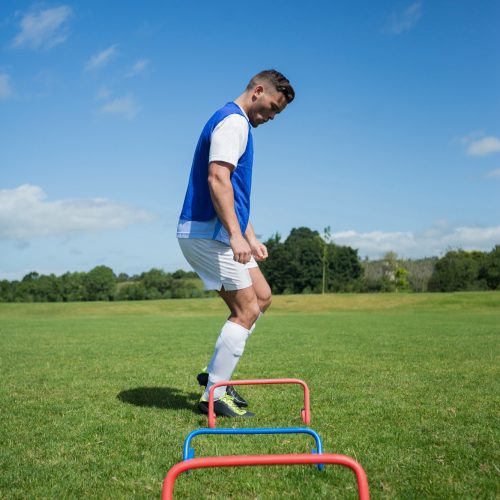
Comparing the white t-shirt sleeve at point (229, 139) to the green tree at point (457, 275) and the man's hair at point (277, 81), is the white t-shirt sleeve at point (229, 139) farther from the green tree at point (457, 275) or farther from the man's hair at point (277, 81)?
the green tree at point (457, 275)

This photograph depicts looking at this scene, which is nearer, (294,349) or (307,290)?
(294,349)

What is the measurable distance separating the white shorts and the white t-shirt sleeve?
2.76ft

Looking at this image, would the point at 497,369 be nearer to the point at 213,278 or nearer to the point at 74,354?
the point at 213,278

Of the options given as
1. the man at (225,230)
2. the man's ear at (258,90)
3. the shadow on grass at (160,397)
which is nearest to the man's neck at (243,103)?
the man at (225,230)

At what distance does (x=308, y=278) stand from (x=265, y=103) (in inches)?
3316

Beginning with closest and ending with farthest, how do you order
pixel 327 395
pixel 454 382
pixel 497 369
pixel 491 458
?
pixel 491 458
pixel 327 395
pixel 454 382
pixel 497 369

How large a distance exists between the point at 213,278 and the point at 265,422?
1405 millimetres

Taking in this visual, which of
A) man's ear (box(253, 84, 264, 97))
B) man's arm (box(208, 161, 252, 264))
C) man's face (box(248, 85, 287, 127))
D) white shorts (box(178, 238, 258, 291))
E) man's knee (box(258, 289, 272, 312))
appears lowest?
man's knee (box(258, 289, 272, 312))

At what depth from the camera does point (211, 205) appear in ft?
16.9

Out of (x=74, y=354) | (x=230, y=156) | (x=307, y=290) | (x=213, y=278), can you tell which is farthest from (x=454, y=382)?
(x=307, y=290)

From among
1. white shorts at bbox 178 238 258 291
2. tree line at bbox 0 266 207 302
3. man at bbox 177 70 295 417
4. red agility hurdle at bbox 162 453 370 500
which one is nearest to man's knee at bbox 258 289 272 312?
man at bbox 177 70 295 417

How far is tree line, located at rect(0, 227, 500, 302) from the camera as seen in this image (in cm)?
7519

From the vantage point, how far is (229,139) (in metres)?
4.72

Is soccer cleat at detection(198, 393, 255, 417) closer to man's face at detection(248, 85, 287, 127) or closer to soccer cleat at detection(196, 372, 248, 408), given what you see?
soccer cleat at detection(196, 372, 248, 408)
